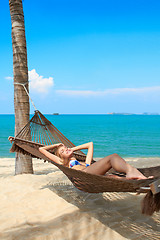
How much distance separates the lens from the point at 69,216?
6.87 feet

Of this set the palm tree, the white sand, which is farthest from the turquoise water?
the white sand

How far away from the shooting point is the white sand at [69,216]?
1.80 meters

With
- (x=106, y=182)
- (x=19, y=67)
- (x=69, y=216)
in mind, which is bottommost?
(x=69, y=216)

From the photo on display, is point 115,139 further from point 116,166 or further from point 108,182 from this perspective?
point 108,182

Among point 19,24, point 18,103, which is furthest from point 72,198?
point 19,24

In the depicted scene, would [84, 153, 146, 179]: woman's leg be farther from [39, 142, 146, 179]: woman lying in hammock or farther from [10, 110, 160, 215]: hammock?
[10, 110, 160, 215]: hammock

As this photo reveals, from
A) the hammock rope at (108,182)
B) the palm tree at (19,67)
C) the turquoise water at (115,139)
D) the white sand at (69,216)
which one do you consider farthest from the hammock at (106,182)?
the turquoise water at (115,139)

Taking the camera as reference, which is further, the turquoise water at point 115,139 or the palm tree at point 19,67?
the turquoise water at point 115,139

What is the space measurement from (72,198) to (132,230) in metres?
0.88

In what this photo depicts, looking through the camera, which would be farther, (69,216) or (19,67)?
(19,67)

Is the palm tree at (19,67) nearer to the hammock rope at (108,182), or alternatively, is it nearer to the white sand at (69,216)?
the hammock rope at (108,182)

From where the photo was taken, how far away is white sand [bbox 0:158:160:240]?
1805mm

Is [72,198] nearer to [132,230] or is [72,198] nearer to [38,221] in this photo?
[38,221]

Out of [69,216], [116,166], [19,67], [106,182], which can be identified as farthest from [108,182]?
[19,67]
